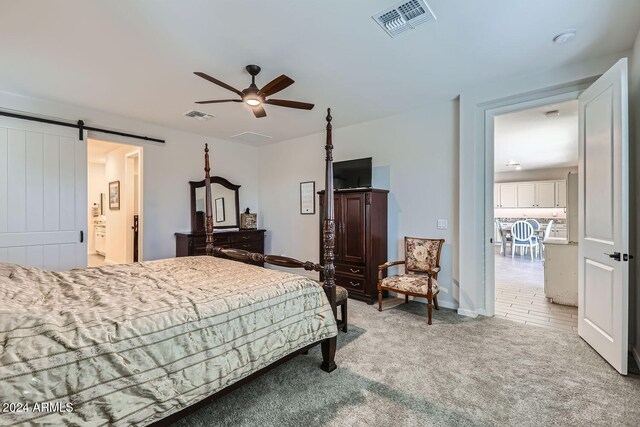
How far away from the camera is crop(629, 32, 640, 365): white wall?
2404mm

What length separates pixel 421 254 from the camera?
3855 millimetres

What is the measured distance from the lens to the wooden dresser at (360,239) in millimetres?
3990

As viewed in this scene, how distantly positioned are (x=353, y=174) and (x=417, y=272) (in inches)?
68.3

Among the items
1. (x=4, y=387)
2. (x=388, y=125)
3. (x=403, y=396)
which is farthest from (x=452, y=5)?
(x=4, y=387)

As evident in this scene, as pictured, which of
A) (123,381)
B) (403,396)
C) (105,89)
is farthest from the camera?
(105,89)

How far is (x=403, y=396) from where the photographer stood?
196cm

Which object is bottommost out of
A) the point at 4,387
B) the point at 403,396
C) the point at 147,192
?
the point at 403,396

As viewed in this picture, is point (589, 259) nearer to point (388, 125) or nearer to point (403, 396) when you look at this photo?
point (403, 396)

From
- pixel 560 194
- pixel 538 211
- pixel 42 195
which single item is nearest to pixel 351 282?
pixel 42 195

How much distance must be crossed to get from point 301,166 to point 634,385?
4825mm

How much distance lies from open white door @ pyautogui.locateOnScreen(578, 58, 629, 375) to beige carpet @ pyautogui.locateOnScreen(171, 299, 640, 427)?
11.0 inches

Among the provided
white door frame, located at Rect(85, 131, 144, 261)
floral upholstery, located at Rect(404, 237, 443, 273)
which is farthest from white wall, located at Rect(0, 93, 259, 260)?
floral upholstery, located at Rect(404, 237, 443, 273)

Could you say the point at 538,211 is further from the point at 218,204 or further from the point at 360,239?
Result: the point at 218,204

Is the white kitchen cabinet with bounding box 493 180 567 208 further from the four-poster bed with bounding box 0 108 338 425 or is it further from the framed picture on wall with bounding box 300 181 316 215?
the four-poster bed with bounding box 0 108 338 425
